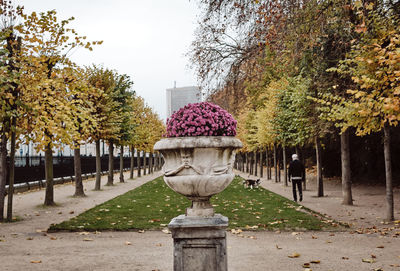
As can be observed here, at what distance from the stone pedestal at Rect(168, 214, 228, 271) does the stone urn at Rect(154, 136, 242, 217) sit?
27cm

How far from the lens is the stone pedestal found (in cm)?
478

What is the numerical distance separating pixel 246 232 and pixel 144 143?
27593 millimetres

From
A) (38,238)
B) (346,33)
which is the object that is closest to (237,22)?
(346,33)

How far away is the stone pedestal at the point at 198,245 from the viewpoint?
15.7 feet

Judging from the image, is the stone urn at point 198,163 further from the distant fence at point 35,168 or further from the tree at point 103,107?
the distant fence at point 35,168

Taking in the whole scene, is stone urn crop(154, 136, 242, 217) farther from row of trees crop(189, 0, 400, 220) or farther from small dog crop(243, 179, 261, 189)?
small dog crop(243, 179, 261, 189)

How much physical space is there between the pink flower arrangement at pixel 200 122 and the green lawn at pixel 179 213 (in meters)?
5.66

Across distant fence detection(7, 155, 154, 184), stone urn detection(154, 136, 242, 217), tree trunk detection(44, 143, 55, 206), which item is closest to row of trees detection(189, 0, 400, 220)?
stone urn detection(154, 136, 242, 217)

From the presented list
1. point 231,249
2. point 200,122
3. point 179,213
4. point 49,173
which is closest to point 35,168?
point 49,173

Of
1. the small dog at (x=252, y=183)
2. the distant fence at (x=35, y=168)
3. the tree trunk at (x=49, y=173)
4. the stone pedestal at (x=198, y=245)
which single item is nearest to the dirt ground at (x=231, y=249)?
the stone pedestal at (x=198, y=245)

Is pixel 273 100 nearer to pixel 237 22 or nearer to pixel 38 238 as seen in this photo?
pixel 237 22

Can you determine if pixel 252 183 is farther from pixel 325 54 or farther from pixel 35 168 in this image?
pixel 35 168

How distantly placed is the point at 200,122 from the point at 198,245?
59.0 inches

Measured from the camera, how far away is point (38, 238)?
9164mm
